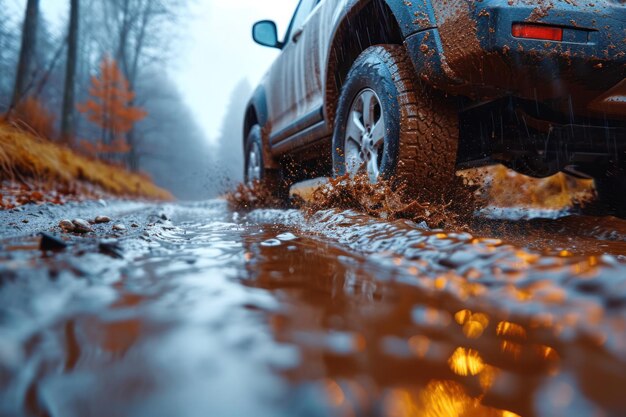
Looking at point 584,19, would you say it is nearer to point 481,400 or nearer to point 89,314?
point 481,400

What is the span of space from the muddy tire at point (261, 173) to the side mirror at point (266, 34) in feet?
3.13

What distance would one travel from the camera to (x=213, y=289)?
77cm

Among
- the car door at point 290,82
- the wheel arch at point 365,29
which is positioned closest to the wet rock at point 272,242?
the wheel arch at point 365,29

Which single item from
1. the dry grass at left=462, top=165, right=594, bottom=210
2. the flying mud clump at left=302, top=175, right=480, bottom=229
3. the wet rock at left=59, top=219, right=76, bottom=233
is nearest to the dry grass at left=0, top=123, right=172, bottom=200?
the wet rock at left=59, top=219, right=76, bottom=233

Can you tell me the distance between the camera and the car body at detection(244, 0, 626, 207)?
62.1 inches

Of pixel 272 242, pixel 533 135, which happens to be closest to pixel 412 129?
pixel 533 135

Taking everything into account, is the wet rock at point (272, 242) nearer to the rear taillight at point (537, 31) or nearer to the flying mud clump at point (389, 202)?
the flying mud clump at point (389, 202)

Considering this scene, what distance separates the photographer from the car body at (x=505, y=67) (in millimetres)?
1578

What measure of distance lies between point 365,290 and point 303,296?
15cm

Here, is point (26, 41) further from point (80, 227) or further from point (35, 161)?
point (80, 227)

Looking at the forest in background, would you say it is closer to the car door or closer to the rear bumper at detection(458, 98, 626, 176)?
the car door

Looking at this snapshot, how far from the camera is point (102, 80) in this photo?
15492mm

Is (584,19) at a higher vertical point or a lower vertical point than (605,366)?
higher

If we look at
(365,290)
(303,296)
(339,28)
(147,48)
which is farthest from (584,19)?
(147,48)
